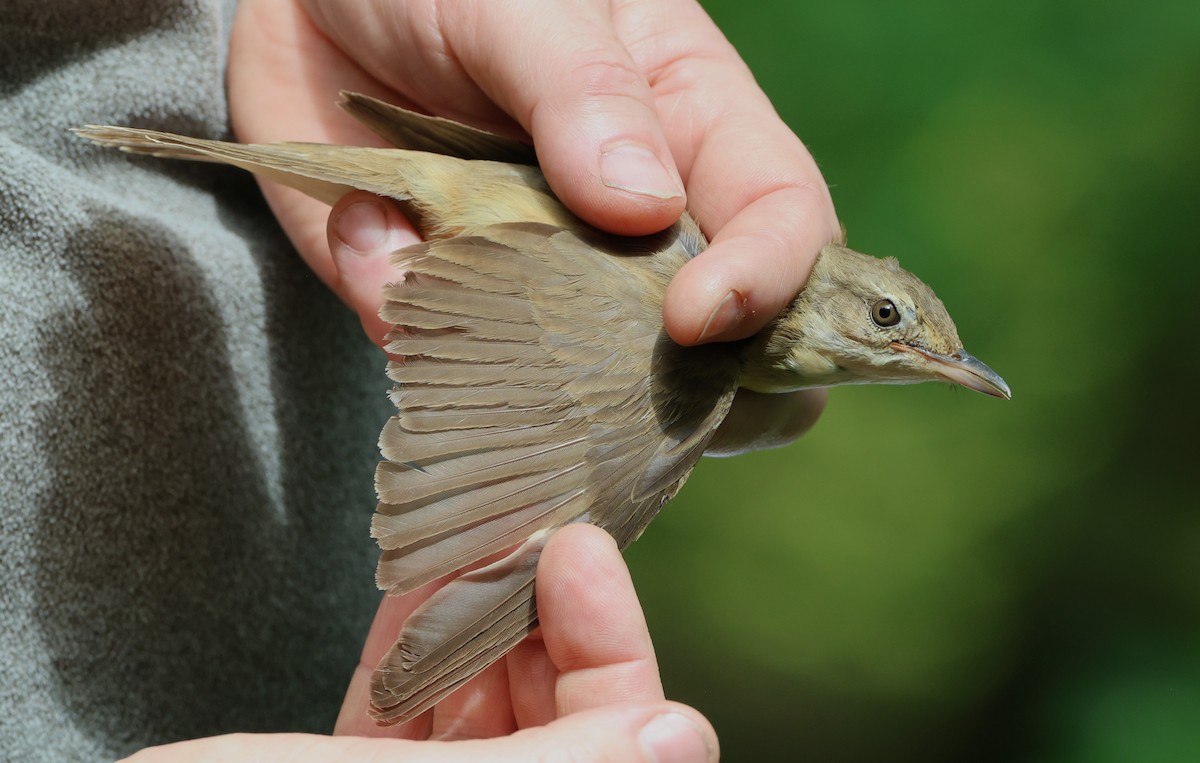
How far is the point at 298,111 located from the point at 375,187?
1.99 ft

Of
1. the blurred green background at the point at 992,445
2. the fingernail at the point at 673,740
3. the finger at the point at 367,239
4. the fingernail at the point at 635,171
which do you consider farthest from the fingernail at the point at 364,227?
the blurred green background at the point at 992,445

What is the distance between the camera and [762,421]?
6.61 feet

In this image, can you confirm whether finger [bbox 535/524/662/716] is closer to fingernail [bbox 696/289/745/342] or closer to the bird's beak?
fingernail [bbox 696/289/745/342]

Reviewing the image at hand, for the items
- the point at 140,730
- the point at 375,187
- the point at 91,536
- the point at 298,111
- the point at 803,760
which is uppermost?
the point at 375,187

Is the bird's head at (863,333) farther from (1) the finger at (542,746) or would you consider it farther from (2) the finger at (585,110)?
(1) the finger at (542,746)

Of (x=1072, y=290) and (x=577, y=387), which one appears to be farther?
(x=1072, y=290)

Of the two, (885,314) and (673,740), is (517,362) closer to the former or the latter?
(673,740)

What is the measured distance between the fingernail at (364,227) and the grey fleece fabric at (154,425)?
456 mm

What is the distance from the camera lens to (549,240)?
5.22 feet

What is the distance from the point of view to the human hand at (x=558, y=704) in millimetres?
1094

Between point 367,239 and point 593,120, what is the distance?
18.8 inches

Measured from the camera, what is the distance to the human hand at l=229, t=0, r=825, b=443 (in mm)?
1545

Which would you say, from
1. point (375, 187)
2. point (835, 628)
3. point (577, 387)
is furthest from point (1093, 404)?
point (375, 187)

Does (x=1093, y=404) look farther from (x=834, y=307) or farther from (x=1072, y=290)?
(x=834, y=307)
